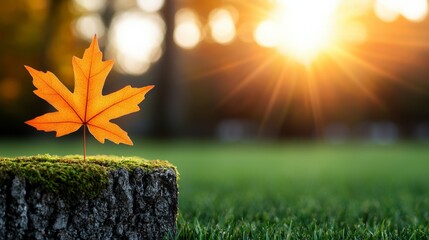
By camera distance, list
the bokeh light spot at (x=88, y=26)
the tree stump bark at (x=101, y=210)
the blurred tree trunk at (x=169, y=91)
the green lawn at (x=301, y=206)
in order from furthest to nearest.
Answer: the bokeh light spot at (x=88, y=26), the blurred tree trunk at (x=169, y=91), the green lawn at (x=301, y=206), the tree stump bark at (x=101, y=210)

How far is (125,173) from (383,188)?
5.53m

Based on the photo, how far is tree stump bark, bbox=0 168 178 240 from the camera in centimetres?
250

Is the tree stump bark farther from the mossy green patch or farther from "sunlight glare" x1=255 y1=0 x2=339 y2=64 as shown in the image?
"sunlight glare" x1=255 y1=0 x2=339 y2=64

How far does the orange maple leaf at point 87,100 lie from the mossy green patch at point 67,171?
0.13 m

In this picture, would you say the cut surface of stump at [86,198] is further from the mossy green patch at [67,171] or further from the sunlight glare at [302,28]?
the sunlight glare at [302,28]

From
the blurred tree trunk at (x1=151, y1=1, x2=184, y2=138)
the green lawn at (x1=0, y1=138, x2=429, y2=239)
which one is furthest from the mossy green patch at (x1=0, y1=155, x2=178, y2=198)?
the blurred tree trunk at (x1=151, y1=1, x2=184, y2=138)

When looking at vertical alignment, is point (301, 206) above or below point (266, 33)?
below

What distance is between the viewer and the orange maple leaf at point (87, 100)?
2.69m

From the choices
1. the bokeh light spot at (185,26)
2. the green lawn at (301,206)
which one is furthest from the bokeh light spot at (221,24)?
the green lawn at (301,206)

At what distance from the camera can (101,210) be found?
2.66 metres

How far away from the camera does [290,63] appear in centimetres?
3319

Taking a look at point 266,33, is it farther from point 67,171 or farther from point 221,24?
point 67,171

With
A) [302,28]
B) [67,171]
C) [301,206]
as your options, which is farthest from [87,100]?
[302,28]

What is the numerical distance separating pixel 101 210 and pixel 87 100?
528 millimetres
